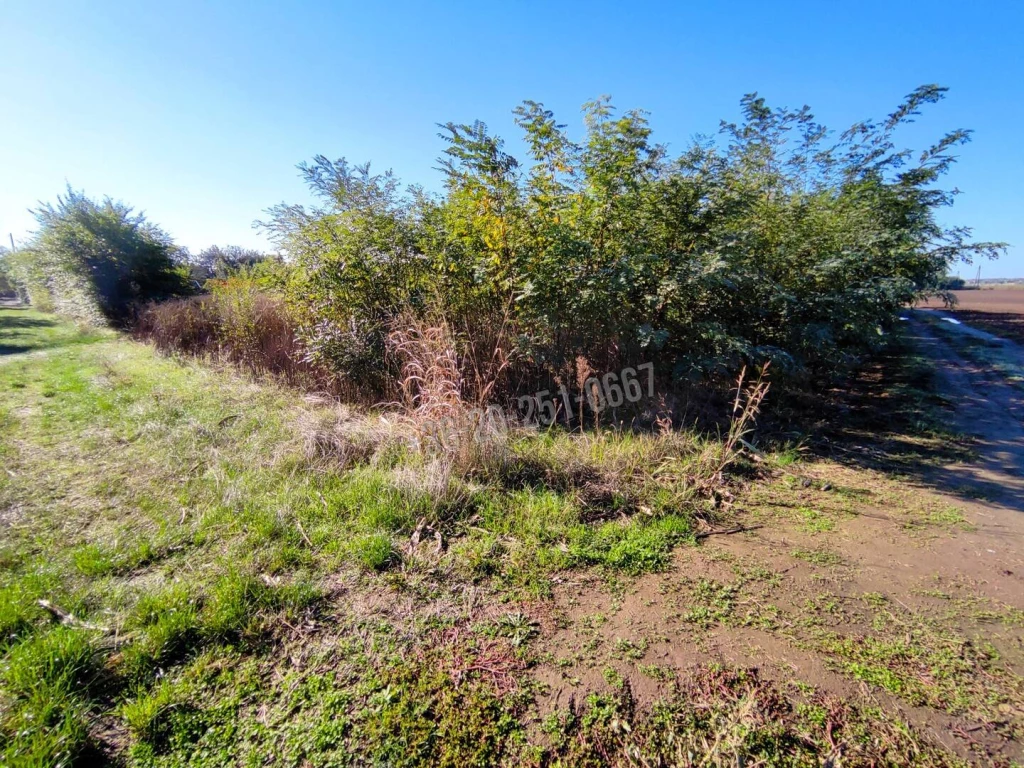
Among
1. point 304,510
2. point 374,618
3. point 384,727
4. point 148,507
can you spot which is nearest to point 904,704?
point 384,727

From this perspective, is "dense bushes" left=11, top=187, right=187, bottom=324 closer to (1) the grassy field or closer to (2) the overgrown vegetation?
(2) the overgrown vegetation

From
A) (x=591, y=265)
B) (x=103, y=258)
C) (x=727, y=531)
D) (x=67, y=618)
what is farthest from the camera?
(x=103, y=258)

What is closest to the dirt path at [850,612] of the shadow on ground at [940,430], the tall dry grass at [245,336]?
the shadow on ground at [940,430]

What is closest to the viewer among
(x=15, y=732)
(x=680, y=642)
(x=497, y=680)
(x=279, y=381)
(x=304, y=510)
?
(x=15, y=732)

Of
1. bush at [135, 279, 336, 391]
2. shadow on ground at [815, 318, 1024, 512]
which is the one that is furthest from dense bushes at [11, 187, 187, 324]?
shadow on ground at [815, 318, 1024, 512]

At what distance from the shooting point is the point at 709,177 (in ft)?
14.8

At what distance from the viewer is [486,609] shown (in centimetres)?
224

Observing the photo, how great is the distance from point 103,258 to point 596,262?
16.4 metres

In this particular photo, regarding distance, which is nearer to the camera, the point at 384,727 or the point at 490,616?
the point at 384,727

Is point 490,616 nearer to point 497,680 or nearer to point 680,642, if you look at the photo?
point 497,680

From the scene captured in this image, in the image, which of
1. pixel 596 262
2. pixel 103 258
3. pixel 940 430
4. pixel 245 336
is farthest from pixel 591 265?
pixel 103 258

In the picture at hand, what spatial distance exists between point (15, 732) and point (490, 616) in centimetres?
187

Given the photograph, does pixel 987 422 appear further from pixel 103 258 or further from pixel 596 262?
pixel 103 258

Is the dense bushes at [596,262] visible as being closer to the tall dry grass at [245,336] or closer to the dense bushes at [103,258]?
the tall dry grass at [245,336]
